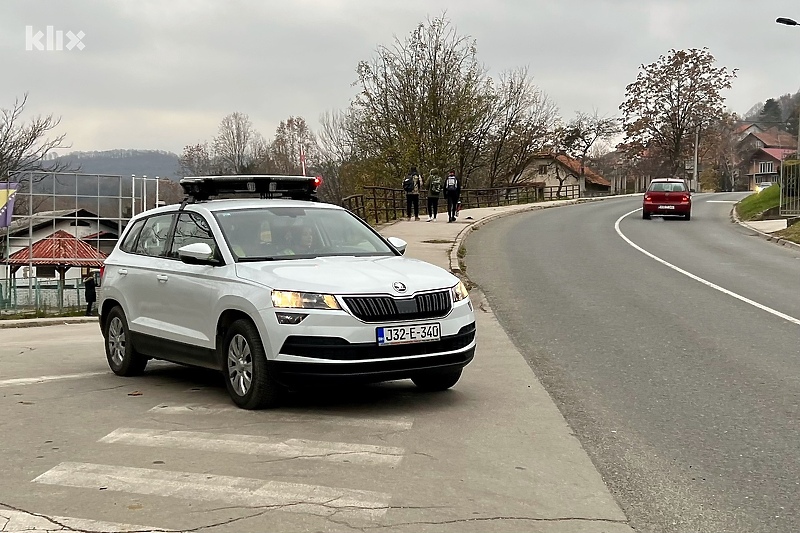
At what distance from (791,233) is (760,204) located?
13727mm

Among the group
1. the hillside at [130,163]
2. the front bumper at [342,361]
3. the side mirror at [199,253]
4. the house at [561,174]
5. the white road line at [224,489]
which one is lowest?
the white road line at [224,489]

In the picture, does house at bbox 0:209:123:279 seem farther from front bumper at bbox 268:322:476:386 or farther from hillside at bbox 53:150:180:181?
front bumper at bbox 268:322:476:386

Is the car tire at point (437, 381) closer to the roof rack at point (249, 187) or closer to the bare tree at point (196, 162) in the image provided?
the roof rack at point (249, 187)

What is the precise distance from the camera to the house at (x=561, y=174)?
74.3 meters

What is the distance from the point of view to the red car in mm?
36438

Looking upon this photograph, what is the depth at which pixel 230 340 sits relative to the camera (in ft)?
23.5

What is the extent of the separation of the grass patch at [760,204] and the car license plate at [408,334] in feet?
106

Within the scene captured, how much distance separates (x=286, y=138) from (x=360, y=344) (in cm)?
7709

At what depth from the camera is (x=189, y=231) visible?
27.1 ft

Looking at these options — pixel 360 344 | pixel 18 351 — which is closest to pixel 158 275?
pixel 360 344

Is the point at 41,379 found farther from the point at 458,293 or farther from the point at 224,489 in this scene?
the point at 224,489

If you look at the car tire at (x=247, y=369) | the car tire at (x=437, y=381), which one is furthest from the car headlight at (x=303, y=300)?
the car tire at (x=437, y=381)

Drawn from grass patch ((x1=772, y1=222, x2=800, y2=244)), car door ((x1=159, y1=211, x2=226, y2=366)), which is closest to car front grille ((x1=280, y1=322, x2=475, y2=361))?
car door ((x1=159, y1=211, x2=226, y2=366))

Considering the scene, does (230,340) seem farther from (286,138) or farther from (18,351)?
(286,138)
